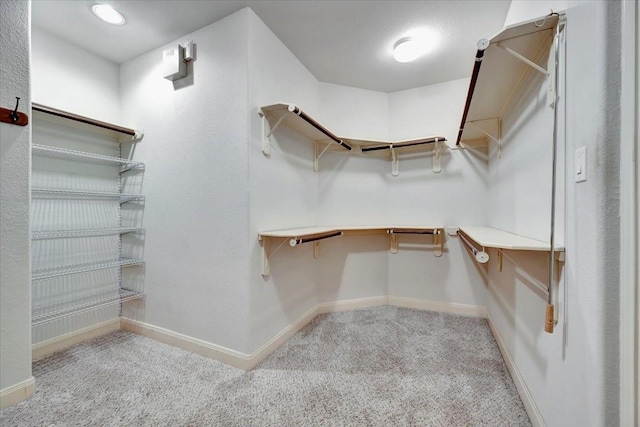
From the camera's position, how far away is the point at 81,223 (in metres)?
2.10

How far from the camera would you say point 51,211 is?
76.1 inches

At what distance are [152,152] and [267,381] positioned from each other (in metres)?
1.97

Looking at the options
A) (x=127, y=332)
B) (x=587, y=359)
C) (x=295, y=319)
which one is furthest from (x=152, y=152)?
(x=587, y=359)

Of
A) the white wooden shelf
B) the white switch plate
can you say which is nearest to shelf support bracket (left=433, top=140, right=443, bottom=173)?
the white wooden shelf

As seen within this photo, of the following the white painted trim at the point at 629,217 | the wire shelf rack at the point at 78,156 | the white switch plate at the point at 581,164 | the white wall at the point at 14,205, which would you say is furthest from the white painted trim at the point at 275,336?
the white switch plate at the point at 581,164

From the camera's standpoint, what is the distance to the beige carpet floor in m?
1.32

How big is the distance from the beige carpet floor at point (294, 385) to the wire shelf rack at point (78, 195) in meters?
1.18

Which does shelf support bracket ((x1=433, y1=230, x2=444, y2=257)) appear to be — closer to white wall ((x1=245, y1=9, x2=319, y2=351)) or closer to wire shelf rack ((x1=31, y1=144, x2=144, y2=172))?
white wall ((x1=245, y1=9, x2=319, y2=351))

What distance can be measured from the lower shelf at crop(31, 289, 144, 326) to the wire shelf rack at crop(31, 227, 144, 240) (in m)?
0.53

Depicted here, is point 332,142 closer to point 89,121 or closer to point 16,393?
point 89,121

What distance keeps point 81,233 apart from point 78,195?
0.31 m

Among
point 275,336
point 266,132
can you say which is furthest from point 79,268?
point 266,132

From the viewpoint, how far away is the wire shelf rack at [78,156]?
5.96 ft

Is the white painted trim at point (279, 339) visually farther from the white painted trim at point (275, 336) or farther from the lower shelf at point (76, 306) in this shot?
the lower shelf at point (76, 306)
